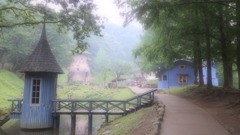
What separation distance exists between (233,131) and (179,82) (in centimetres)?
2713

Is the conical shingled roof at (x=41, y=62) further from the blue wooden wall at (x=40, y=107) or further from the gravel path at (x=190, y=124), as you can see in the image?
the gravel path at (x=190, y=124)

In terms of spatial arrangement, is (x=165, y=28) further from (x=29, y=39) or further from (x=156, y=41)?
(x=29, y=39)

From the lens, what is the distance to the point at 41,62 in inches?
633

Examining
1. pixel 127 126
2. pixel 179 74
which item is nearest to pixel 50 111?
pixel 127 126

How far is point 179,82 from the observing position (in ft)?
112

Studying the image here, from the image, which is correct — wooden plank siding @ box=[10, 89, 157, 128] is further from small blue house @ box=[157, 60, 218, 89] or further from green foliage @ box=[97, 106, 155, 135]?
small blue house @ box=[157, 60, 218, 89]

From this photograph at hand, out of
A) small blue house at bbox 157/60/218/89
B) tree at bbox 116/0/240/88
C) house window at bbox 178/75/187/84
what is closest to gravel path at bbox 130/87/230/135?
tree at bbox 116/0/240/88

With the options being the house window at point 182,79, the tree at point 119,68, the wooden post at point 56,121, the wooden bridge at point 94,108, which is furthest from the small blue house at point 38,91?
the tree at point 119,68

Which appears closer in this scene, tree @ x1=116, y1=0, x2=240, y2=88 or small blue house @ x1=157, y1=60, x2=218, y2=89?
tree @ x1=116, y1=0, x2=240, y2=88

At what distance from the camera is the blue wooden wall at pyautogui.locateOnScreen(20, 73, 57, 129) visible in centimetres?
1570

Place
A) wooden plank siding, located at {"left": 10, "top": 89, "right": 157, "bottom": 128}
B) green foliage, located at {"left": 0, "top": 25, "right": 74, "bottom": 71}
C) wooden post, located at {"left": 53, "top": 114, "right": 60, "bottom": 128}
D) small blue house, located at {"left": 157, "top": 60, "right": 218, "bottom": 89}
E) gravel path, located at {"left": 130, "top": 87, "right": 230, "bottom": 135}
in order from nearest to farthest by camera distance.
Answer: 1. gravel path, located at {"left": 130, "top": 87, "right": 230, "bottom": 135}
2. wooden plank siding, located at {"left": 10, "top": 89, "right": 157, "bottom": 128}
3. wooden post, located at {"left": 53, "top": 114, "right": 60, "bottom": 128}
4. small blue house, located at {"left": 157, "top": 60, "right": 218, "bottom": 89}
5. green foliage, located at {"left": 0, "top": 25, "right": 74, "bottom": 71}

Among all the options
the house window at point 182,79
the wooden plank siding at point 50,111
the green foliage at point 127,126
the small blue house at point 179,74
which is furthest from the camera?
the house window at point 182,79

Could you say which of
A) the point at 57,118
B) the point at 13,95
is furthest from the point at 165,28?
the point at 13,95

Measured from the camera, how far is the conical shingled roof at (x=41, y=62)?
15.7m
